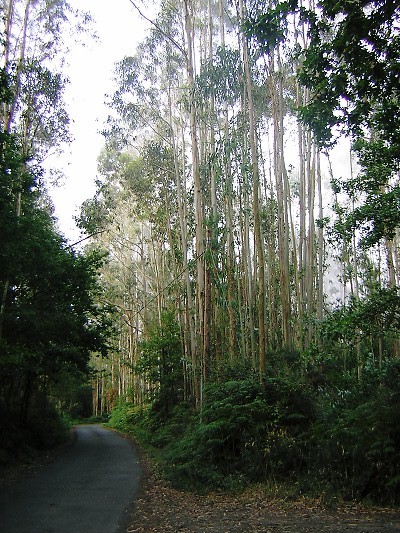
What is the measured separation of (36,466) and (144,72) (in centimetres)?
1716

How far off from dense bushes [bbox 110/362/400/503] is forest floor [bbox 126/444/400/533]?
47 centimetres

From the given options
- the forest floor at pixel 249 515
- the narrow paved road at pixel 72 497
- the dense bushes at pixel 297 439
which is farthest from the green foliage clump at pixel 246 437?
the narrow paved road at pixel 72 497

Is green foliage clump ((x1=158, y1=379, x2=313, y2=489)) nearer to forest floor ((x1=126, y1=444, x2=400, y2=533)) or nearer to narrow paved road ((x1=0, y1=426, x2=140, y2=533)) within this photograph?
forest floor ((x1=126, y1=444, x2=400, y2=533))

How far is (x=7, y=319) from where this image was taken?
13.5 m

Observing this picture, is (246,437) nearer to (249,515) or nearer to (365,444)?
(249,515)

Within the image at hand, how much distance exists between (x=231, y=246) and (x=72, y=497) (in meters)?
11.2

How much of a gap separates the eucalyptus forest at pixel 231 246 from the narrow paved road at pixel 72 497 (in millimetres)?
1491

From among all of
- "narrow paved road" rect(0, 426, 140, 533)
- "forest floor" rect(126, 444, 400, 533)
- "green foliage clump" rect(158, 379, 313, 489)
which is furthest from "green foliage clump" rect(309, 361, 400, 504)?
"narrow paved road" rect(0, 426, 140, 533)

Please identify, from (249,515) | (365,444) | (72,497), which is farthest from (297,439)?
(72,497)

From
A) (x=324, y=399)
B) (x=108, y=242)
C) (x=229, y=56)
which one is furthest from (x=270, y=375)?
(x=108, y=242)

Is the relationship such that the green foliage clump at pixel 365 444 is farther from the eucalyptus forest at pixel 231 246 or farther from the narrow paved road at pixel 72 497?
the narrow paved road at pixel 72 497

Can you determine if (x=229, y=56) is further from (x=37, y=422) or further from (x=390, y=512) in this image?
(x=37, y=422)

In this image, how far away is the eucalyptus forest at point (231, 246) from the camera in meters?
7.26

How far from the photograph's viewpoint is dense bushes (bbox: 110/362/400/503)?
7.79 meters
